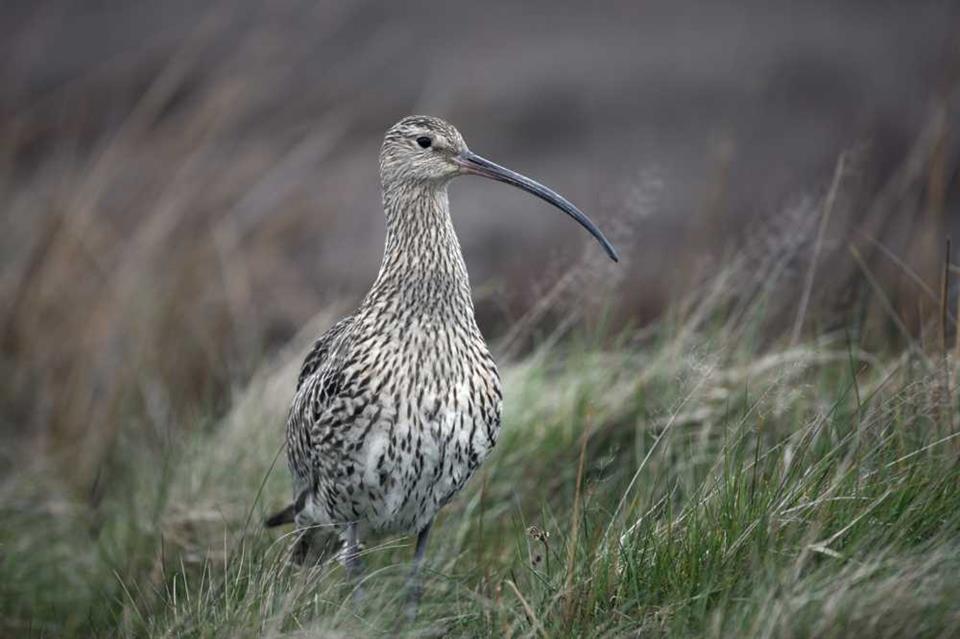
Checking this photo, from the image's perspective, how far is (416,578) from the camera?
4.17 metres

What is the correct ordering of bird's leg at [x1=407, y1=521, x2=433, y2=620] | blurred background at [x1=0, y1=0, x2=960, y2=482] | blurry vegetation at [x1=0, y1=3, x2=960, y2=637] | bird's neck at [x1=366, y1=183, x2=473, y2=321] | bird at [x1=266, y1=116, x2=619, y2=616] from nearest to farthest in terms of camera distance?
1. blurry vegetation at [x1=0, y1=3, x2=960, y2=637]
2. bird's leg at [x1=407, y1=521, x2=433, y2=620]
3. bird at [x1=266, y1=116, x2=619, y2=616]
4. bird's neck at [x1=366, y1=183, x2=473, y2=321]
5. blurred background at [x1=0, y1=0, x2=960, y2=482]

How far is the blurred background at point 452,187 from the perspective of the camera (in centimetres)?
588

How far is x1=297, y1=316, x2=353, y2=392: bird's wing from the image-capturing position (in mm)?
4530

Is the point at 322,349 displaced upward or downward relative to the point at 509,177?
downward

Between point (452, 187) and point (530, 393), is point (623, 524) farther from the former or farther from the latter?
point (452, 187)

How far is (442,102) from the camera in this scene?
10492 millimetres

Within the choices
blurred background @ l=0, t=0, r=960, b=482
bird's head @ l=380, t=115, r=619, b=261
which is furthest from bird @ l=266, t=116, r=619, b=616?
blurred background @ l=0, t=0, r=960, b=482

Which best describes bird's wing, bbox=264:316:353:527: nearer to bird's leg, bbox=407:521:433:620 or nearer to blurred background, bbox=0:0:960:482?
bird's leg, bbox=407:521:433:620

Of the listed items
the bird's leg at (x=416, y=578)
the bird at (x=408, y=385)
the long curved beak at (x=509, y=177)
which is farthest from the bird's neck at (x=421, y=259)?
the bird's leg at (x=416, y=578)

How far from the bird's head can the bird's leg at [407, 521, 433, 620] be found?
1.16m

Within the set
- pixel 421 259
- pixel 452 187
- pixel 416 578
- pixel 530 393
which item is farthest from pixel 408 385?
pixel 452 187

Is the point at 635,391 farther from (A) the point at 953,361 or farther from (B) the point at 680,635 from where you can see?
(B) the point at 680,635

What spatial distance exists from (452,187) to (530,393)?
20.6ft

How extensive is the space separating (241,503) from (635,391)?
5.69 feet
